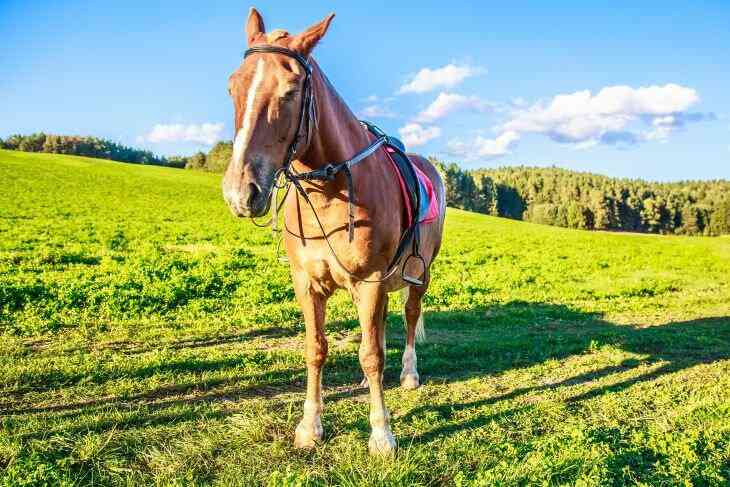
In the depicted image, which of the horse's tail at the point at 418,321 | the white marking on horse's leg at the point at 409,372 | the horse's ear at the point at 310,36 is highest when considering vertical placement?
the horse's ear at the point at 310,36

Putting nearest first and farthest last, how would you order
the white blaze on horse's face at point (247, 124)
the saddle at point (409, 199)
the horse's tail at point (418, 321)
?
the white blaze on horse's face at point (247, 124) → the saddle at point (409, 199) → the horse's tail at point (418, 321)

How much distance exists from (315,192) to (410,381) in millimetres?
3346

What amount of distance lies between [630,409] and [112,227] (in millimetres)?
23531

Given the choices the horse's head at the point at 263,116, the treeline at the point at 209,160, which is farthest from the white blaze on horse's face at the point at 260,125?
the treeline at the point at 209,160

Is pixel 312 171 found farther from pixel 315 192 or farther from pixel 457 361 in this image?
pixel 457 361

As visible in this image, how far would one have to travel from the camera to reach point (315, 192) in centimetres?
465

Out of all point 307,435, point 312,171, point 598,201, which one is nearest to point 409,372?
point 307,435

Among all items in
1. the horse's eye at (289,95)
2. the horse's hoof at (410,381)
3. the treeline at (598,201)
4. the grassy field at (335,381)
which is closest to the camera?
the horse's eye at (289,95)

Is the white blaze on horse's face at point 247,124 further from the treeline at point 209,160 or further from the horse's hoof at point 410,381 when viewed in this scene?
the treeline at point 209,160

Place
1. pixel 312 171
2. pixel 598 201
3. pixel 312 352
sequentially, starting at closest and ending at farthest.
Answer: pixel 312 171, pixel 312 352, pixel 598 201

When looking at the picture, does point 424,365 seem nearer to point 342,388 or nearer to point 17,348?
point 342,388

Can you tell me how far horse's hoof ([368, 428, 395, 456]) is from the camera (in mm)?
4907

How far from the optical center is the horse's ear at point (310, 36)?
384 cm

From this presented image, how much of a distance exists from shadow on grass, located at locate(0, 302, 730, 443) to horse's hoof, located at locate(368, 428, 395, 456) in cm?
43
